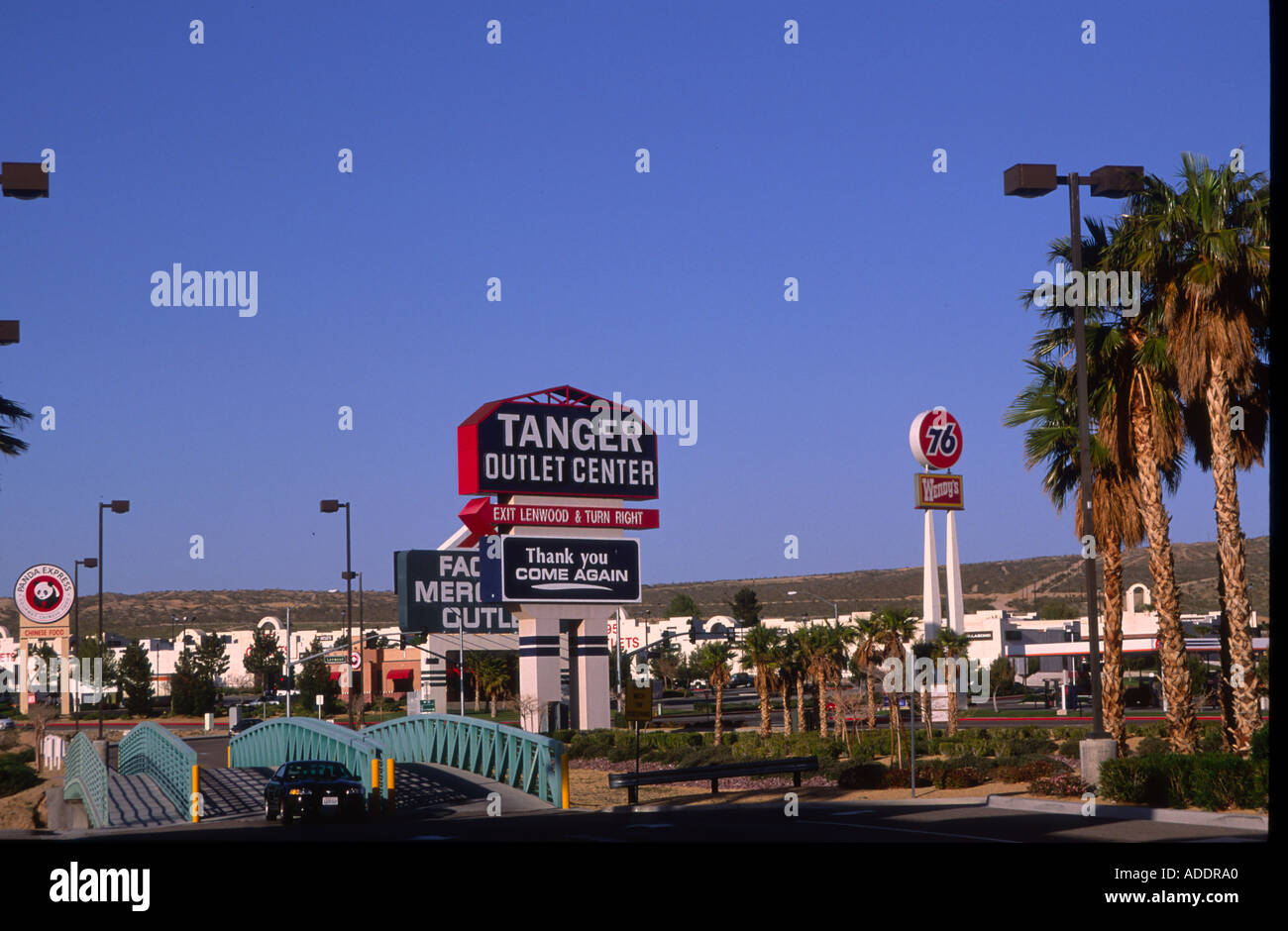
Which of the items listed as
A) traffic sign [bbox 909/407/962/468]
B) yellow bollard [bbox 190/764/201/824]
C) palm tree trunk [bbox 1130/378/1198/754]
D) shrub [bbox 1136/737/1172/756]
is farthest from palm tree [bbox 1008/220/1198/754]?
traffic sign [bbox 909/407/962/468]

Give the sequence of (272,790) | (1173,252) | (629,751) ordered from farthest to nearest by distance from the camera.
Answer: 1. (629,751)
2. (1173,252)
3. (272,790)

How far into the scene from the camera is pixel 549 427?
190 ft

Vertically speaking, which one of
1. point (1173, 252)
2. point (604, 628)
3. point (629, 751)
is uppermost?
point (1173, 252)

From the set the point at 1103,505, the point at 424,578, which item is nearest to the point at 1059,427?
the point at 1103,505

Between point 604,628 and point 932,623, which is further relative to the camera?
point 932,623

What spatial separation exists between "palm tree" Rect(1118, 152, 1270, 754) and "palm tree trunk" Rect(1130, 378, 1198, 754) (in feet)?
5.37

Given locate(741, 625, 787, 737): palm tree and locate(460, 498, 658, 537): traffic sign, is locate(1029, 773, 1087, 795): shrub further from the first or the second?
locate(741, 625, 787, 737): palm tree

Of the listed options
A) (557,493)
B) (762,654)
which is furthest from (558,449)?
(762,654)

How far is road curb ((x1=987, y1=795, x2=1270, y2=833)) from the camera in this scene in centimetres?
1973

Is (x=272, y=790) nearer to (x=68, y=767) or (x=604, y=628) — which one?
(x=68, y=767)

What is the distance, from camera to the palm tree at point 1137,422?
101 ft

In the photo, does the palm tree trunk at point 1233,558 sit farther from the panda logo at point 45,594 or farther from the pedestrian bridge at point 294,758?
the panda logo at point 45,594

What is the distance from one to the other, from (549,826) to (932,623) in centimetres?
4521
